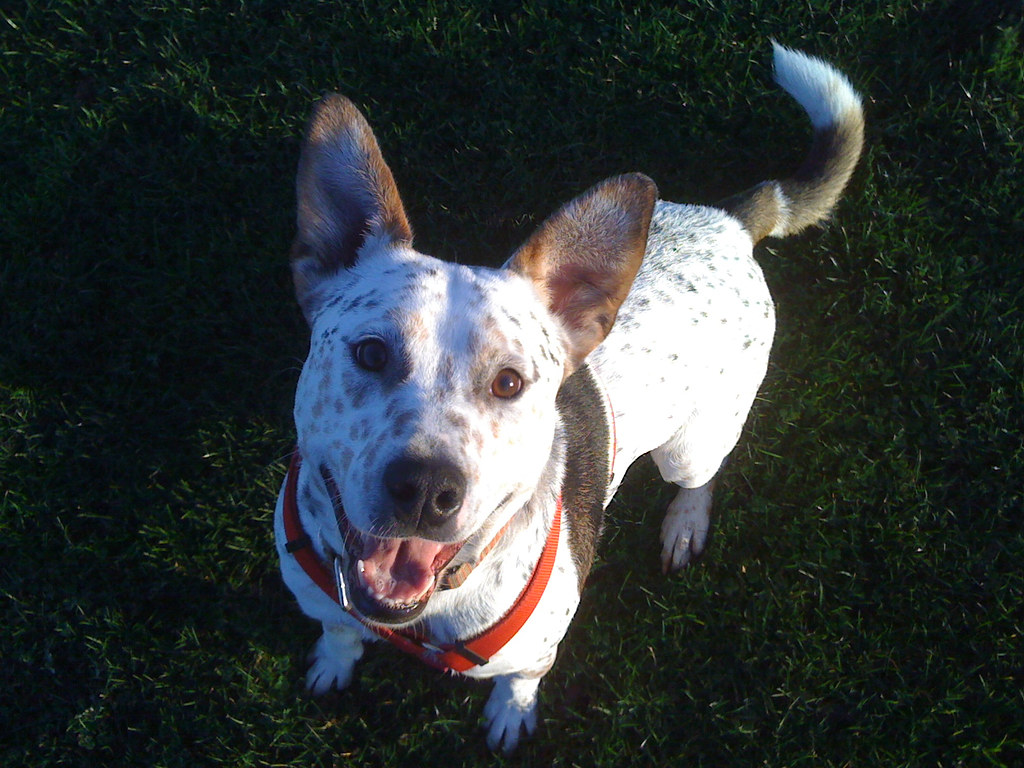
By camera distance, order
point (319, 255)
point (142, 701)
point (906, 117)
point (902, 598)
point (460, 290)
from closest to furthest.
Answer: point (460, 290)
point (319, 255)
point (142, 701)
point (902, 598)
point (906, 117)

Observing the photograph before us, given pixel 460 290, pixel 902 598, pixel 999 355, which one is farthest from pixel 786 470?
pixel 460 290

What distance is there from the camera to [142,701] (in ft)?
13.3

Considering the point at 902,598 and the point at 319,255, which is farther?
the point at 902,598

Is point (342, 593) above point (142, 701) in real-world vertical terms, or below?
above

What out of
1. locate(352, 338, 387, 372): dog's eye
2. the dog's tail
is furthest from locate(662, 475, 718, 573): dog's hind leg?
locate(352, 338, 387, 372): dog's eye

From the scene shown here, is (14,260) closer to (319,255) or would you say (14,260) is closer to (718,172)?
(319,255)

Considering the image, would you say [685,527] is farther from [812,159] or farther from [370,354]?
[370,354]

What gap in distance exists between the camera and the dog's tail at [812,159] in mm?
3842

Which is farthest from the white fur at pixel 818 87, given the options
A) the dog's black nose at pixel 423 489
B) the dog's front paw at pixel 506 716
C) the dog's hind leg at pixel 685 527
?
the dog's front paw at pixel 506 716

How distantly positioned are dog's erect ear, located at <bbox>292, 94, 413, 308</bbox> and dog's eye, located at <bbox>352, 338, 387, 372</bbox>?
0.49 metres

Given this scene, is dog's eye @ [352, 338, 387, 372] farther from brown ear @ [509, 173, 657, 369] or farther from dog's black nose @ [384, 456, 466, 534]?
brown ear @ [509, 173, 657, 369]

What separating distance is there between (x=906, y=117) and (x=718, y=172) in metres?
1.21

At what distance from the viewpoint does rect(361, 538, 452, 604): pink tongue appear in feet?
8.63

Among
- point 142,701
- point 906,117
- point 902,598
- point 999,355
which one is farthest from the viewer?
point 906,117
